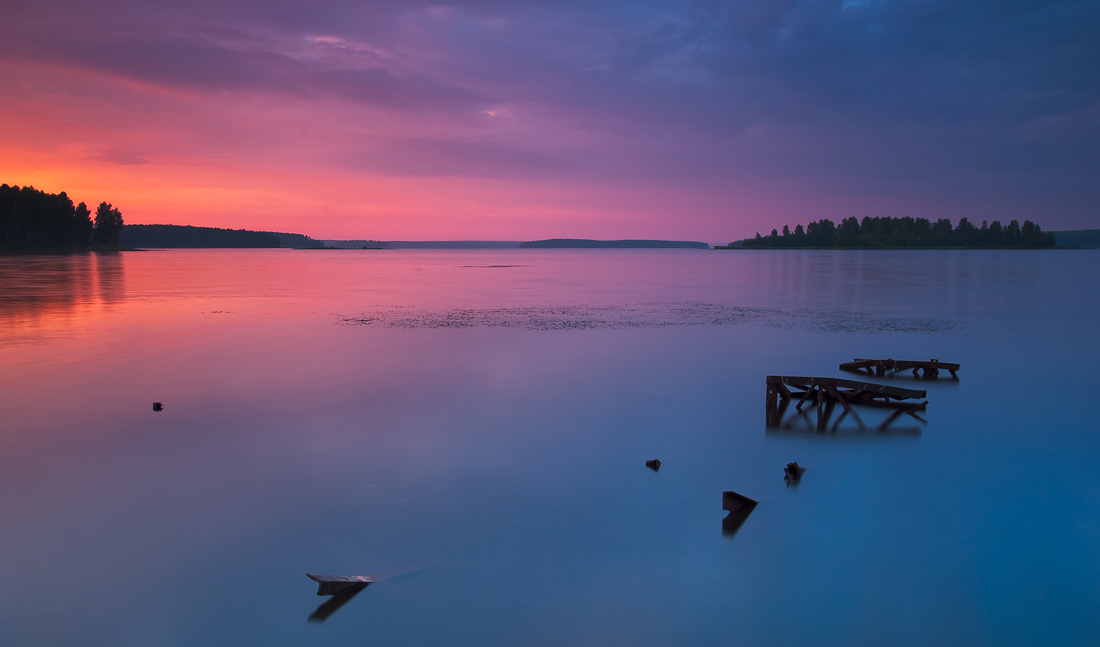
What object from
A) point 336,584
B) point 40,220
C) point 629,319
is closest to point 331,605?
point 336,584

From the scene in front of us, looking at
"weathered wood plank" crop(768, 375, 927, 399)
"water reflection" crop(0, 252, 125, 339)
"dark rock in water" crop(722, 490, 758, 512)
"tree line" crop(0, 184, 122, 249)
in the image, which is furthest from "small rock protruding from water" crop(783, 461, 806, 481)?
"tree line" crop(0, 184, 122, 249)

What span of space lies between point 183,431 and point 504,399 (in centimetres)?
626

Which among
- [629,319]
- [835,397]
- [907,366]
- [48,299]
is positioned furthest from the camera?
[48,299]

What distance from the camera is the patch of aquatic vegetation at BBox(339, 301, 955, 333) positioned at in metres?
27.0

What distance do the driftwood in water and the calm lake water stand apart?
142 millimetres

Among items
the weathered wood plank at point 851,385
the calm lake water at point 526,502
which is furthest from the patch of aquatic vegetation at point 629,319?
the weathered wood plank at point 851,385

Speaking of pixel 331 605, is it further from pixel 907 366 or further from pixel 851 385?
pixel 907 366

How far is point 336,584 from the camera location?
6.71 metres

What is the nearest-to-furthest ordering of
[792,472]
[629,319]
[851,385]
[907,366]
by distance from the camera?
[792,472]
[851,385]
[907,366]
[629,319]

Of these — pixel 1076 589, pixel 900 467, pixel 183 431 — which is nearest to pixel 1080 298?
pixel 900 467

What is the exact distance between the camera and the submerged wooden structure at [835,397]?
13.4 metres

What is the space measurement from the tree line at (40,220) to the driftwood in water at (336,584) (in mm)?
115807

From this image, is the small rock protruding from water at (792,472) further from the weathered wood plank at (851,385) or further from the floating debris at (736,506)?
the weathered wood plank at (851,385)

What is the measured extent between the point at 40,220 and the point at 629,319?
10952cm
